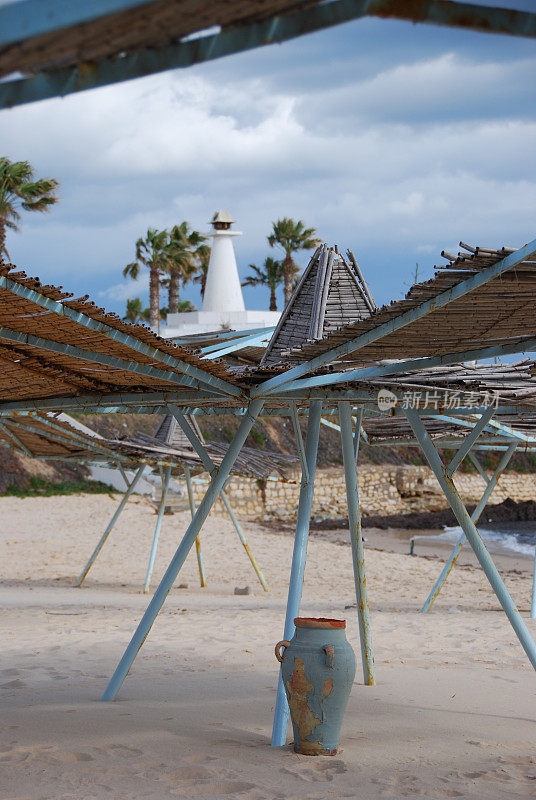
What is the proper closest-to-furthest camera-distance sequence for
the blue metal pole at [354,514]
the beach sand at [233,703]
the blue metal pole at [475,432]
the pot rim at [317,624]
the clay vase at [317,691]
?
the beach sand at [233,703], the clay vase at [317,691], the pot rim at [317,624], the blue metal pole at [354,514], the blue metal pole at [475,432]

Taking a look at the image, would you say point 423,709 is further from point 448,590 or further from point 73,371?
point 448,590

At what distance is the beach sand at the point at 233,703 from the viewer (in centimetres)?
433

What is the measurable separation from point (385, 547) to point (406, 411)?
64.6 feet

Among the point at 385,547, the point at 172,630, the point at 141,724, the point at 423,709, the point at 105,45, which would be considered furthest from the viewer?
the point at 385,547

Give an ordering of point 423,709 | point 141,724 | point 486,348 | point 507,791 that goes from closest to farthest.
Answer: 1. point 507,791
2. point 486,348
3. point 141,724
4. point 423,709

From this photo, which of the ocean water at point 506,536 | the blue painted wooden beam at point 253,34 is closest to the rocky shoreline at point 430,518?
the ocean water at point 506,536

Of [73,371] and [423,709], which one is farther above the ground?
[73,371]

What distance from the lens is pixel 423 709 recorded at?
6199 millimetres

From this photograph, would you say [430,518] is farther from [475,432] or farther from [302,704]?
[302,704]

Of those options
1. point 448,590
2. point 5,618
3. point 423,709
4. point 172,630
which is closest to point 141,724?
point 423,709

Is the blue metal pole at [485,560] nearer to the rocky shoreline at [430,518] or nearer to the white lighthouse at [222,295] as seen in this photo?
→ the rocky shoreline at [430,518]

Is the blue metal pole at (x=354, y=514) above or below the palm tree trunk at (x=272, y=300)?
below

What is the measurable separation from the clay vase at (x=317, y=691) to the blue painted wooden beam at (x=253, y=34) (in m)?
3.81

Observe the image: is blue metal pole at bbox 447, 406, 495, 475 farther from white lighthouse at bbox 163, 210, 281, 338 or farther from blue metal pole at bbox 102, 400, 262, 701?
white lighthouse at bbox 163, 210, 281, 338
